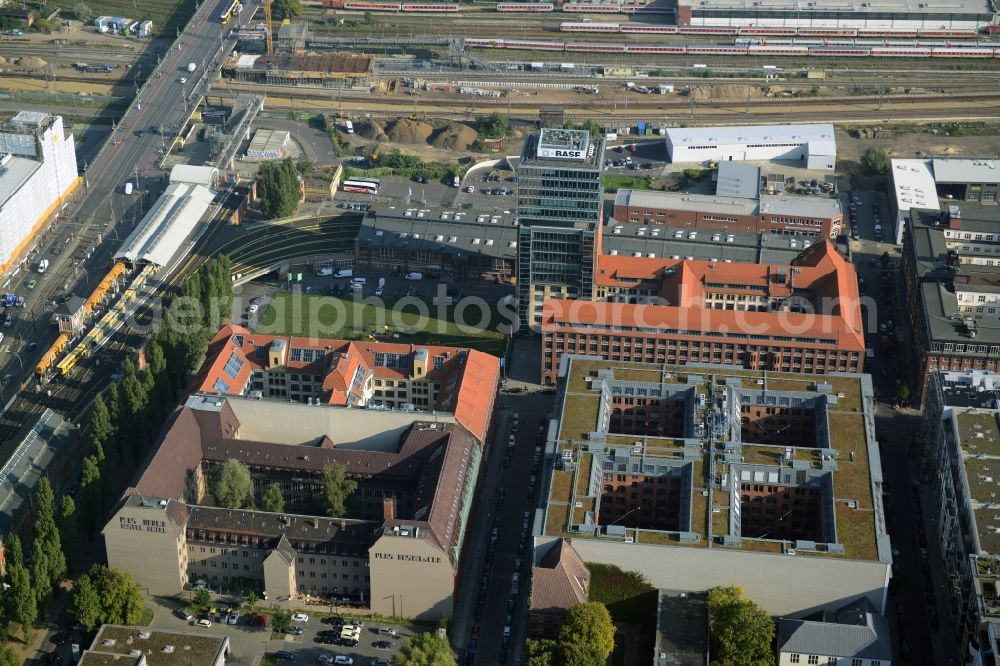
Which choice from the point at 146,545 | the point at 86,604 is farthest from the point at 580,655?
the point at 86,604

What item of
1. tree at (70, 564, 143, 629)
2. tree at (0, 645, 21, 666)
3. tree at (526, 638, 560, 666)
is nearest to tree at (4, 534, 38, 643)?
tree at (70, 564, 143, 629)

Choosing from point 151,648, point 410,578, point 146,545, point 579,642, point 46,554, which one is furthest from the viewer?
point 146,545

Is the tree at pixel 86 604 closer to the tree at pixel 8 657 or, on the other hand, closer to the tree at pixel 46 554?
the tree at pixel 46 554

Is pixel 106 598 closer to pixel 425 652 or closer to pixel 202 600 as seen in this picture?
pixel 202 600

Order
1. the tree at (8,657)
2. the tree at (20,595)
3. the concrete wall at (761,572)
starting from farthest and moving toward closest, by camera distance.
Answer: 1. the tree at (20,595)
2. the concrete wall at (761,572)
3. the tree at (8,657)

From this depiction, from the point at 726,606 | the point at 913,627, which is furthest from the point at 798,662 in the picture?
the point at 913,627

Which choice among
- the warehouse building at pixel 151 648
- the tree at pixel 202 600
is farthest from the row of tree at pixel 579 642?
the tree at pixel 202 600
